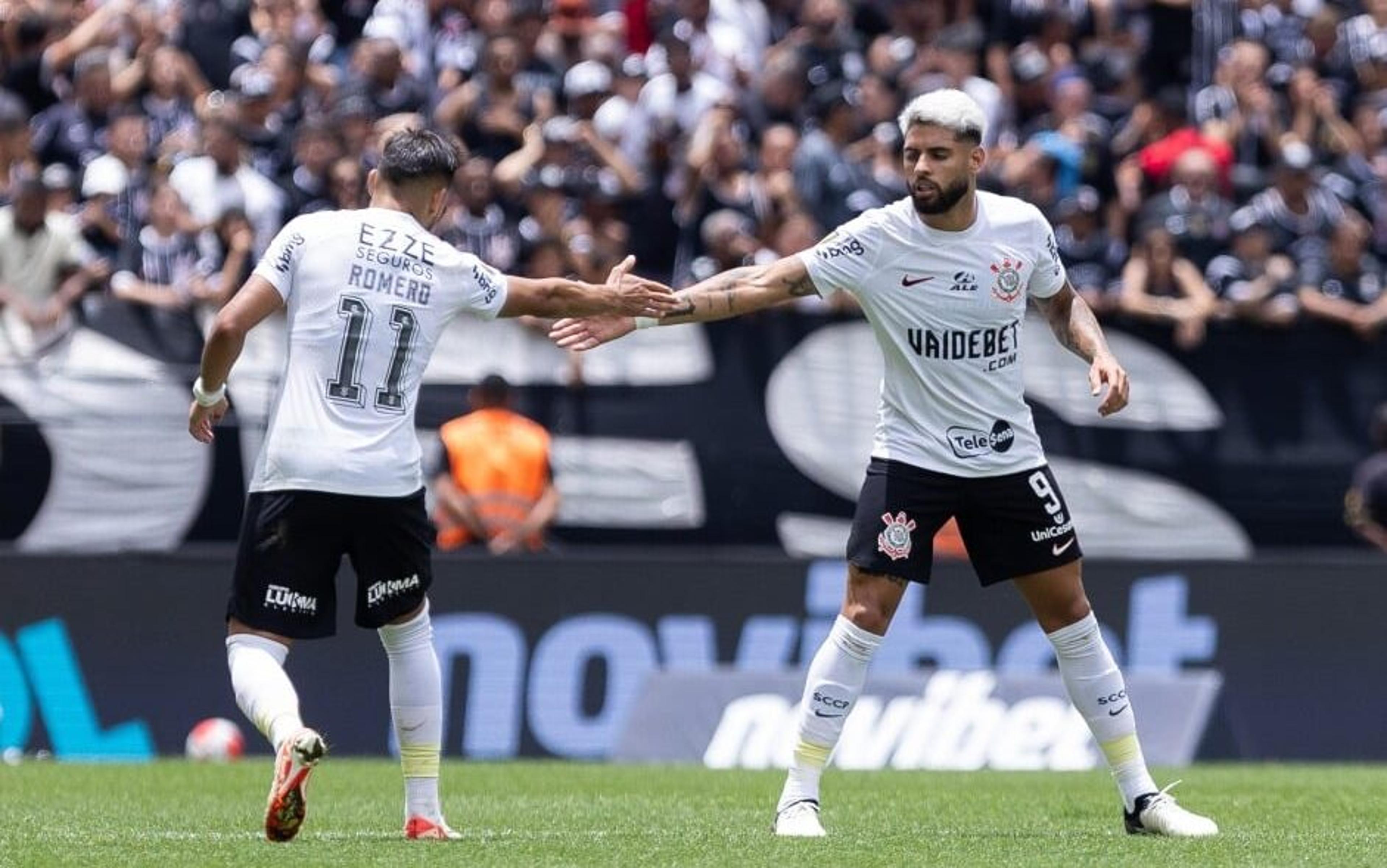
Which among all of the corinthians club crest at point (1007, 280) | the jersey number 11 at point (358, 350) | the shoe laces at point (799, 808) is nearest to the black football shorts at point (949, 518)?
the corinthians club crest at point (1007, 280)

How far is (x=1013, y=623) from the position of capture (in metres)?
15.7

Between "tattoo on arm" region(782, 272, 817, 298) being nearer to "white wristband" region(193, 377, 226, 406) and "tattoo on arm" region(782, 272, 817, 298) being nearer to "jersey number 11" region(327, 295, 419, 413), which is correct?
"jersey number 11" region(327, 295, 419, 413)

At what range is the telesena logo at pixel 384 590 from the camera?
8.49 metres

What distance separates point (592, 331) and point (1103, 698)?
236 centimetres

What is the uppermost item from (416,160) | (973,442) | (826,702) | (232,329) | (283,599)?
(416,160)

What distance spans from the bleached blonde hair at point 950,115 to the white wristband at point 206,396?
264cm

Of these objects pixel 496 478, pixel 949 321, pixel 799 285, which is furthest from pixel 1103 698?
pixel 496 478

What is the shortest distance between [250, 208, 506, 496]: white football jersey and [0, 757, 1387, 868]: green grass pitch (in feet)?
4.26

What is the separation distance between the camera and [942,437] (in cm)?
895

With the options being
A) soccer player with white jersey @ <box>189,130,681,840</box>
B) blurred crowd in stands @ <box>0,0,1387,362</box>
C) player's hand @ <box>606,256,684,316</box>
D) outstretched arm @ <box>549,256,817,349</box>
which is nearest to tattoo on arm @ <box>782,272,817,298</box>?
outstretched arm @ <box>549,256,817,349</box>

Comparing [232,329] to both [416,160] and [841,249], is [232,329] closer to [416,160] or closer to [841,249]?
[416,160]

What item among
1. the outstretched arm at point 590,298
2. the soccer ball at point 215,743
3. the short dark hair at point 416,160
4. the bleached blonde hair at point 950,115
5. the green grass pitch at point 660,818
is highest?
the bleached blonde hair at point 950,115

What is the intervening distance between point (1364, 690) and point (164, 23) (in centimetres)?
1044

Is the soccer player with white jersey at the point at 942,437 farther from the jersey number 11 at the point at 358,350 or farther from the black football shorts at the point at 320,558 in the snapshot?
the black football shorts at the point at 320,558
